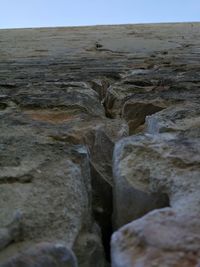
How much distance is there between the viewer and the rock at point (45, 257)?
768 mm

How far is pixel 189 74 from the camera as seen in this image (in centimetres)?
220

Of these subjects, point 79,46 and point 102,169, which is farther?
point 79,46

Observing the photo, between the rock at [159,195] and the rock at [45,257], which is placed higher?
the rock at [159,195]

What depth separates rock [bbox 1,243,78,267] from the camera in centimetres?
77

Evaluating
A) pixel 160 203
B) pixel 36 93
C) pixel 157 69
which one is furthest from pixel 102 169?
pixel 157 69

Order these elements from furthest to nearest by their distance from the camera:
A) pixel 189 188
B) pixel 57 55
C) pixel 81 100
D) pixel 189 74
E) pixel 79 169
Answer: pixel 57 55
pixel 189 74
pixel 81 100
pixel 79 169
pixel 189 188

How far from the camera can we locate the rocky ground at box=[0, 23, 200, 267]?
789 mm

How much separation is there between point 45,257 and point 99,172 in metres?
0.42

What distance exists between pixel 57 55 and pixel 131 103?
5.28 ft

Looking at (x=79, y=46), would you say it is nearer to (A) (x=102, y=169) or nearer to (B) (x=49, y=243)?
(A) (x=102, y=169)

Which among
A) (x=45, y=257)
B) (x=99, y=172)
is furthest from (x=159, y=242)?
(x=99, y=172)

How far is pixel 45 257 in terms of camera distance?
0.78 m

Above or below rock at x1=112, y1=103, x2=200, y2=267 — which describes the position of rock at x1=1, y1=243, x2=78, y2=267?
below

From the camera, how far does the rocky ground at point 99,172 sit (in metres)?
0.79
